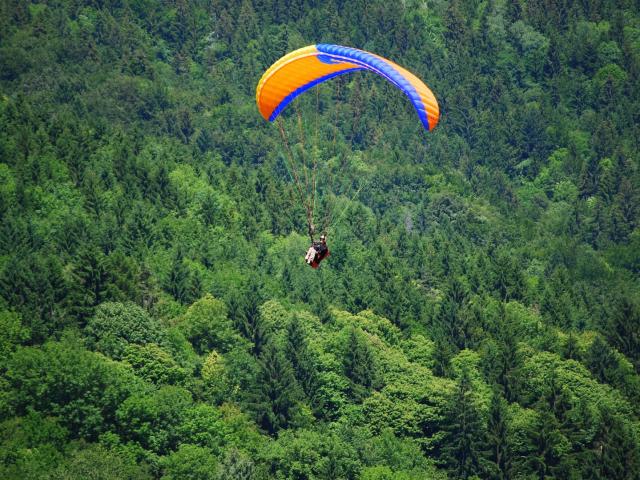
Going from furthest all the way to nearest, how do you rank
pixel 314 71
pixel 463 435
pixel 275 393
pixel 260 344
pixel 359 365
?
pixel 260 344 < pixel 359 365 < pixel 463 435 < pixel 275 393 < pixel 314 71

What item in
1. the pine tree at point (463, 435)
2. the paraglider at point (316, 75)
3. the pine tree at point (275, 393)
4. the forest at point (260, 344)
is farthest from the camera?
the pine tree at point (463, 435)

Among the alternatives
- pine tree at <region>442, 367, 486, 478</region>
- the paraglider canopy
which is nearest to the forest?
pine tree at <region>442, 367, 486, 478</region>

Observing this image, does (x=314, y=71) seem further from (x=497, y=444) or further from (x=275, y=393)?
(x=497, y=444)

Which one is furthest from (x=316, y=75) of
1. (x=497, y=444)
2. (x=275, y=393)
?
(x=497, y=444)

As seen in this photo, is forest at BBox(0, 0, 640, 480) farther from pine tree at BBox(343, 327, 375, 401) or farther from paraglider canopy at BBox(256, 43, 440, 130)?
paraglider canopy at BBox(256, 43, 440, 130)

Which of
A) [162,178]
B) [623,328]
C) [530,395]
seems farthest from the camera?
A: [162,178]

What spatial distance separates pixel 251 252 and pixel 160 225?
8.60 metres

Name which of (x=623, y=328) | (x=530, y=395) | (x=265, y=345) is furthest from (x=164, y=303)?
(x=623, y=328)

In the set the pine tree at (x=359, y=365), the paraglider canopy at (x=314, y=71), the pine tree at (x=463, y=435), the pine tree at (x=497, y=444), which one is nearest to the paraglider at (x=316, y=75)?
the paraglider canopy at (x=314, y=71)

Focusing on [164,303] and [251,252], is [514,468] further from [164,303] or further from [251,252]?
[251,252]

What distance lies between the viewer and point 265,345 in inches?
4813

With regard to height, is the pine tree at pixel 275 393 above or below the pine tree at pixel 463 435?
above

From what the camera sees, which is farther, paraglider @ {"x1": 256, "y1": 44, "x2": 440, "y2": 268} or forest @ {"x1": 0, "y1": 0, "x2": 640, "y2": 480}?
forest @ {"x1": 0, "y1": 0, "x2": 640, "y2": 480}

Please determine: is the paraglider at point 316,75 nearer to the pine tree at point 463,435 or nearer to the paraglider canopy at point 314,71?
the paraglider canopy at point 314,71
